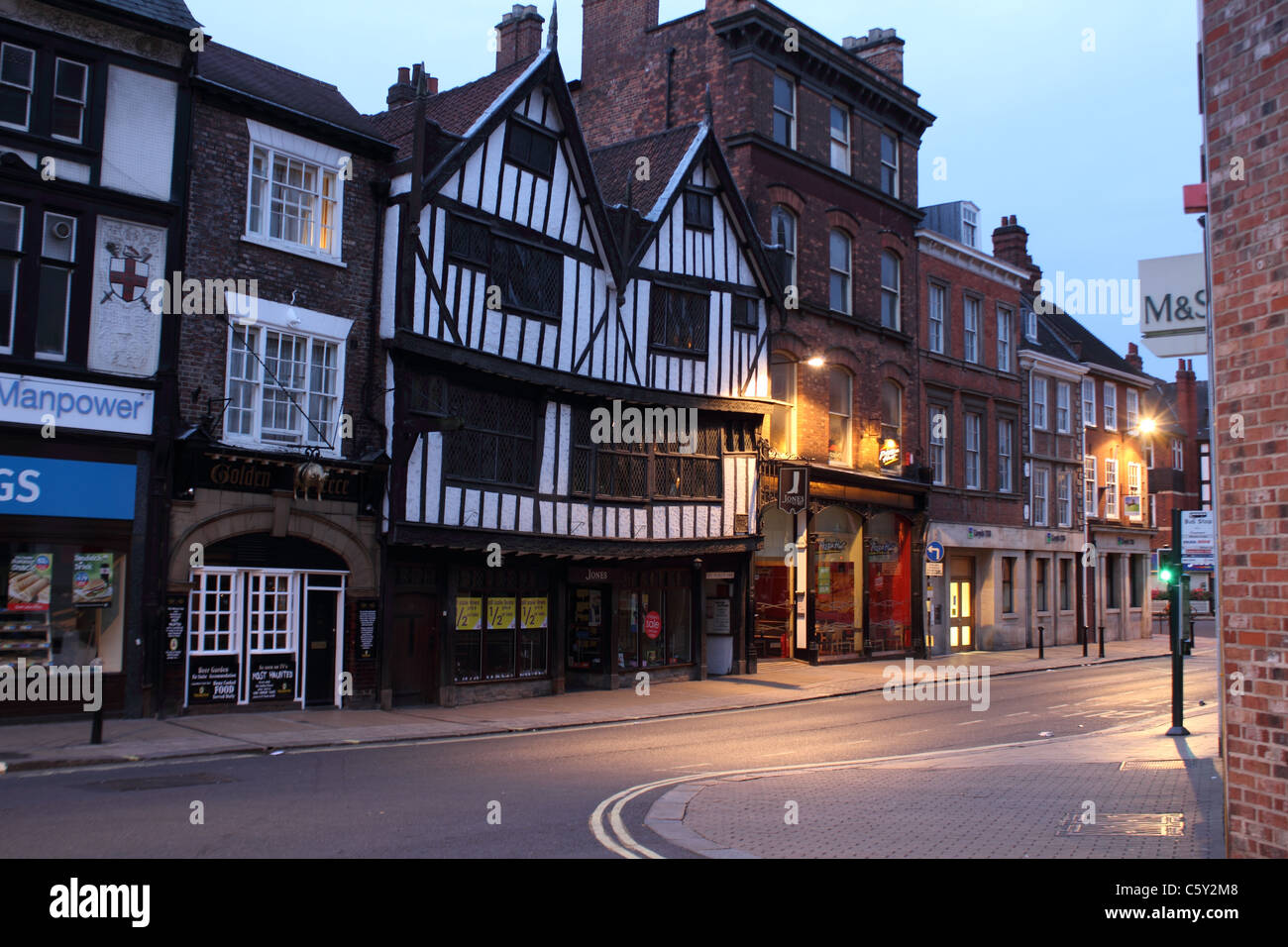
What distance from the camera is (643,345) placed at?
25.7 metres

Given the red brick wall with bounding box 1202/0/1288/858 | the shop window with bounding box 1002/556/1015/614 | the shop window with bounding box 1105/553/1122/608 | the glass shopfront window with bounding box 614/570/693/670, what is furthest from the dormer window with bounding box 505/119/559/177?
the shop window with bounding box 1105/553/1122/608

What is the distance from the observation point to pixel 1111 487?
4666 centimetres

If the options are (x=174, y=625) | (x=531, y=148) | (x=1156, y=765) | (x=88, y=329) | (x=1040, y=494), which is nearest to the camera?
(x=1156, y=765)

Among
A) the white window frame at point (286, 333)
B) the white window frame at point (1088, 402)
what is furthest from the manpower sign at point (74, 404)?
the white window frame at point (1088, 402)

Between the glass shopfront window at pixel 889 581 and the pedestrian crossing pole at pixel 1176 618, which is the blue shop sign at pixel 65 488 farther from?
the glass shopfront window at pixel 889 581

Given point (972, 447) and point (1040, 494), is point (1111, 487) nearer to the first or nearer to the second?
point (1040, 494)

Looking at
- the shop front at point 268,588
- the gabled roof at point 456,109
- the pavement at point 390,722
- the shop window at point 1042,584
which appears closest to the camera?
the pavement at point 390,722

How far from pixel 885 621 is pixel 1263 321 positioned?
→ 28.4m

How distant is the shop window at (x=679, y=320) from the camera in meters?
26.1

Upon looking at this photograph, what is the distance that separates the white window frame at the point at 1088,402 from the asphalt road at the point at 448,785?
84.7ft

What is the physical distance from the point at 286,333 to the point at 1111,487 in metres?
37.9

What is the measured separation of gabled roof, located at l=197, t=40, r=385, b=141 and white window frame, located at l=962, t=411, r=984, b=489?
23.4 meters

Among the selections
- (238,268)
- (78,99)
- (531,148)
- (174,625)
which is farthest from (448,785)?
(531,148)

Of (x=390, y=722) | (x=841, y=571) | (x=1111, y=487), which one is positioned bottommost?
(x=390, y=722)
